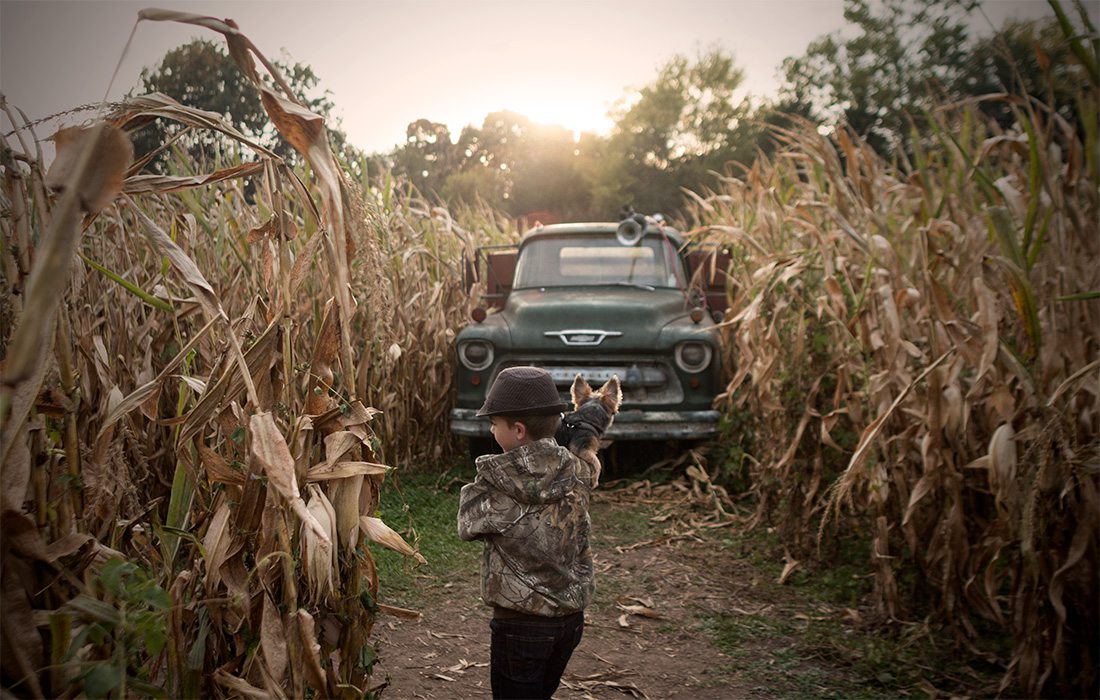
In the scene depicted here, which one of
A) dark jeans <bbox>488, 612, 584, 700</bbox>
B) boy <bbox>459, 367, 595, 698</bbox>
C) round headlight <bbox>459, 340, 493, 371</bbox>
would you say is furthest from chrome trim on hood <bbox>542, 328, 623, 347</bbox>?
dark jeans <bbox>488, 612, 584, 700</bbox>

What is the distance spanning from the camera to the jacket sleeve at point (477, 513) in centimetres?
218

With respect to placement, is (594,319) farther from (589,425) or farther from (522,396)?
(522,396)

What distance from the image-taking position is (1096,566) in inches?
95.1

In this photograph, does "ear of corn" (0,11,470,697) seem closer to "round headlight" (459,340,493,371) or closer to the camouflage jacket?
the camouflage jacket

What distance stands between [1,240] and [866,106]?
34264 mm

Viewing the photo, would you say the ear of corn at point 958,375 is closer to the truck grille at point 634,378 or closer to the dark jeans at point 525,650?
the dark jeans at point 525,650

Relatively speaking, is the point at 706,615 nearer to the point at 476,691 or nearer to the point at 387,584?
the point at 476,691

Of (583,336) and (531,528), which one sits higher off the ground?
(583,336)

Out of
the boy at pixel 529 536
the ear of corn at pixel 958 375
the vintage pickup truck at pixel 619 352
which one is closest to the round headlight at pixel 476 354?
the vintage pickup truck at pixel 619 352

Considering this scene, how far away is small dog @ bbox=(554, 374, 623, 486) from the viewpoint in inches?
92.1

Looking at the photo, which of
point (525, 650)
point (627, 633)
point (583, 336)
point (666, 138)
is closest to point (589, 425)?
point (525, 650)

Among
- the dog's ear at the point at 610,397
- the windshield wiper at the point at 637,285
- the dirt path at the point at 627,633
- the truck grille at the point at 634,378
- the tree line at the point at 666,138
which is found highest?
the tree line at the point at 666,138

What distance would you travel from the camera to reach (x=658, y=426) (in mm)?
6031

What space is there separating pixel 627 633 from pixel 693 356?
285 centimetres
